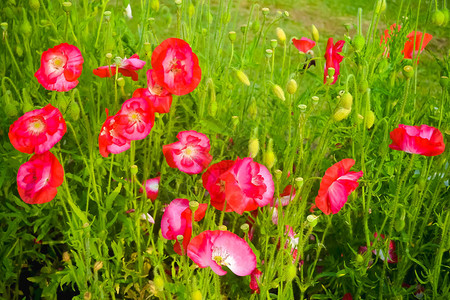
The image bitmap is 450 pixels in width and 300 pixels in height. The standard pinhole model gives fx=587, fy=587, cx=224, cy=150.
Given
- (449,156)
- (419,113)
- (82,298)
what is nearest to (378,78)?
(419,113)

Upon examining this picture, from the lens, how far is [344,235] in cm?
168

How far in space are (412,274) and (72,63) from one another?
113 cm

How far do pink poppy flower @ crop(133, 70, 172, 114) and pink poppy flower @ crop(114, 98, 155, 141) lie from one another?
5 cm

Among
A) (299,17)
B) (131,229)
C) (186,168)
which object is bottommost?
(299,17)

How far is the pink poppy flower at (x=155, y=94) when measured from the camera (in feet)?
4.62

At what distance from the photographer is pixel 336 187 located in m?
1.32

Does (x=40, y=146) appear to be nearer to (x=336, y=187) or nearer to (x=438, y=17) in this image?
(x=336, y=187)

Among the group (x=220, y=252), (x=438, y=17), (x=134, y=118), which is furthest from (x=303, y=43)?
(x=220, y=252)

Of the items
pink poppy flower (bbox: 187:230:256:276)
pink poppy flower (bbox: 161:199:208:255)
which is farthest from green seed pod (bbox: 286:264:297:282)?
pink poppy flower (bbox: 161:199:208:255)

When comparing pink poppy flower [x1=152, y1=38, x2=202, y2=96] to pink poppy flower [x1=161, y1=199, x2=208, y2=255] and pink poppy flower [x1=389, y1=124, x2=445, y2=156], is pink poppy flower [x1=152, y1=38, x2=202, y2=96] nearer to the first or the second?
pink poppy flower [x1=161, y1=199, x2=208, y2=255]

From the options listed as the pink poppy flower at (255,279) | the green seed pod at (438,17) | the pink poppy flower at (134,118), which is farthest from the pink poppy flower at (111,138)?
the green seed pod at (438,17)

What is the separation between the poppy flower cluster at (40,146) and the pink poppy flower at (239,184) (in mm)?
339

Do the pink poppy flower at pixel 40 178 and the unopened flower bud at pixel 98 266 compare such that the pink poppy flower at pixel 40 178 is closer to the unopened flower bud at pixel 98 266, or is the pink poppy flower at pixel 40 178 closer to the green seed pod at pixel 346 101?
the unopened flower bud at pixel 98 266

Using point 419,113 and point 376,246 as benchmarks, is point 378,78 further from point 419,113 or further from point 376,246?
point 376,246
